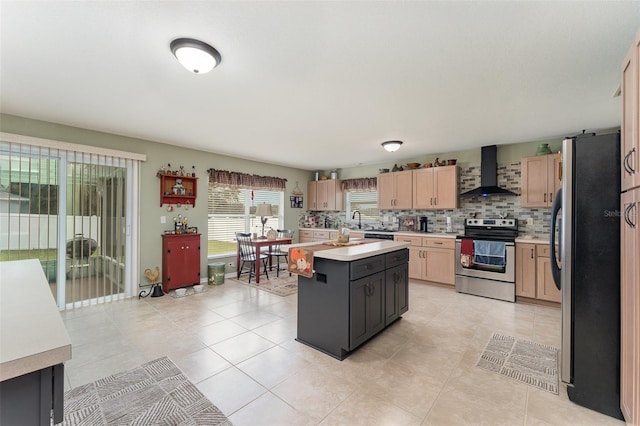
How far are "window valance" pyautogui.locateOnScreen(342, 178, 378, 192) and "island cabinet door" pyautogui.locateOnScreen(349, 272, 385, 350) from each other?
3.62m

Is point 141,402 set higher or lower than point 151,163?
lower

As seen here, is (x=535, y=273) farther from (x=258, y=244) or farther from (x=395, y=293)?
(x=258, y=244)

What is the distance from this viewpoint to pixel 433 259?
4.88m

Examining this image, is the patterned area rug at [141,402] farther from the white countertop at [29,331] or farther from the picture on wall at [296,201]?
the picture on wall at [296,201]

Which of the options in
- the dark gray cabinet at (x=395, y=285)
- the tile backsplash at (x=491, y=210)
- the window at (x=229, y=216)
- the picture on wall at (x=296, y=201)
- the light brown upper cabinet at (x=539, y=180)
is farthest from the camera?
the picture on wall at (x=296, y=201)

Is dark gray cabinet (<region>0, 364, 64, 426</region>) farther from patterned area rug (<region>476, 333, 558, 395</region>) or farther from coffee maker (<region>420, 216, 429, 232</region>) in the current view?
coffee maker (<region>420, 216, 429, 232</region>)

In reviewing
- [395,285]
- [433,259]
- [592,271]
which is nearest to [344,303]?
[395,285]

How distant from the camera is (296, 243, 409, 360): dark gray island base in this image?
2455mm

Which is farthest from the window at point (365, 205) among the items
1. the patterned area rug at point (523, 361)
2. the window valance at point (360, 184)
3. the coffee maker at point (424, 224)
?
the patterned area rug at point (523, 361)

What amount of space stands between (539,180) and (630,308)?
323 cm

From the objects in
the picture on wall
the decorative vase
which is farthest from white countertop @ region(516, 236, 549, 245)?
the picture on wall

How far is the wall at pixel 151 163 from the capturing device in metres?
3.53

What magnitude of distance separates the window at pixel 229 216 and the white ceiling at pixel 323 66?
183 centimetres

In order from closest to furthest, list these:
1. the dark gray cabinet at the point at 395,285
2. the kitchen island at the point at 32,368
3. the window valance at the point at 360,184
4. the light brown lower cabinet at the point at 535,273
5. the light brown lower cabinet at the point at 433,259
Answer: the kitchen island at the point at 32,368, the dark gray cabinet at the point at 395,285, the light brown lower cabinet at the point at 535,273, the light brown lower cabinet at the point at 433,259, the window valance at the point at 360,184
